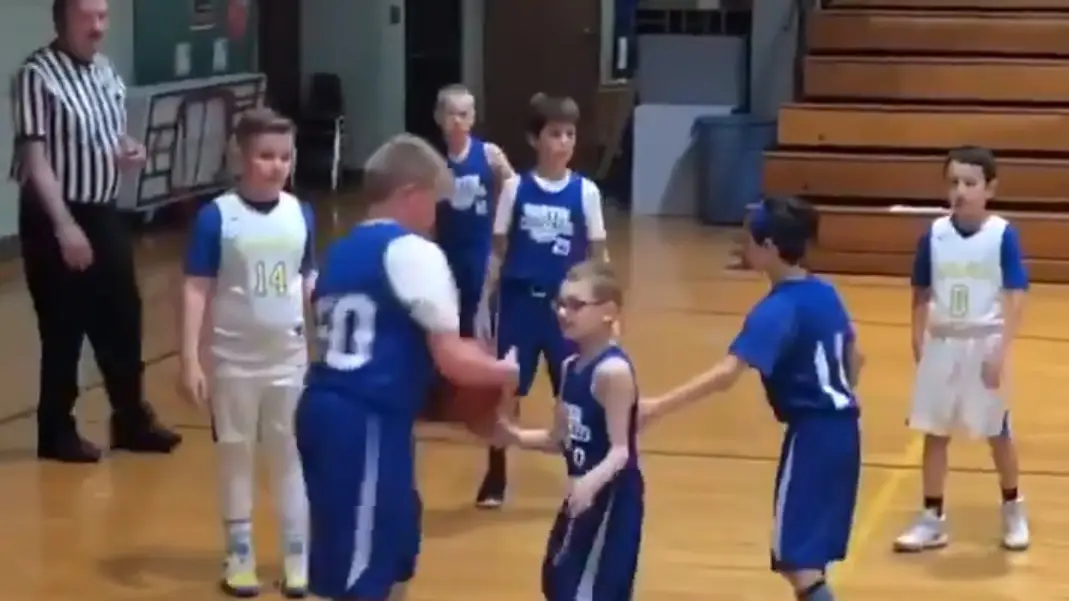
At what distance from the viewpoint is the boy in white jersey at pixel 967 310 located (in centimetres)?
A: 600

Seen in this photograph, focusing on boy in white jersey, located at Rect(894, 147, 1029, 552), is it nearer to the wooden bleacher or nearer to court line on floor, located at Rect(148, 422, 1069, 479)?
court line on floor, located at Rect(148, 422, 1069, 479)

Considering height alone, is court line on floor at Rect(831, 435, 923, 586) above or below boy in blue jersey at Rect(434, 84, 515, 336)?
below

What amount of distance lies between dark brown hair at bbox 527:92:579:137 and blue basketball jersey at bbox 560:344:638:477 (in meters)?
2.07

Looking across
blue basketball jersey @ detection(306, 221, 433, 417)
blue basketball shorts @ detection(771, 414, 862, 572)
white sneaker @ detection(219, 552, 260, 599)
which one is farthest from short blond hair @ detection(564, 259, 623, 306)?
white sneaker @ detection(219, 552, 260, 599)

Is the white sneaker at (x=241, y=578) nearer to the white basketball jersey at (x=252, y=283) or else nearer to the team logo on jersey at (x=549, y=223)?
the white basketball jersey at (x=252, y=283)

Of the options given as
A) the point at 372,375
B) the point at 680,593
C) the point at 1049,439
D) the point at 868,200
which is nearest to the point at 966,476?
the point at 1049,439

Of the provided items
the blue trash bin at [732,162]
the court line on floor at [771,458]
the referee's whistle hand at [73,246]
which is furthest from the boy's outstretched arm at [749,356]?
the blue trash bin at [732,162]

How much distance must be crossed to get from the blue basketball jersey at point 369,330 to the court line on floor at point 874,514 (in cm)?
211

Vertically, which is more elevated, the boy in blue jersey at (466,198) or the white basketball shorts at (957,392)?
the boy in blue jersey at (466,198)

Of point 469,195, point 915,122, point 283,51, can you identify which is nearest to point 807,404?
point 469,195

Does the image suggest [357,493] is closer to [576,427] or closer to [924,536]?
[576,427]

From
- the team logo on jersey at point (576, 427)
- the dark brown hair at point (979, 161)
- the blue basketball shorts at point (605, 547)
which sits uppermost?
the dark brown hair at point (979, 161)

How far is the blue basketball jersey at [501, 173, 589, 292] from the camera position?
21.1 feet

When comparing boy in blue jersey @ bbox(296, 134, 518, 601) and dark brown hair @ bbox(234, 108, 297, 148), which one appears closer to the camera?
boy in blue jersey @ bbox(296, 134, 518, 601)
